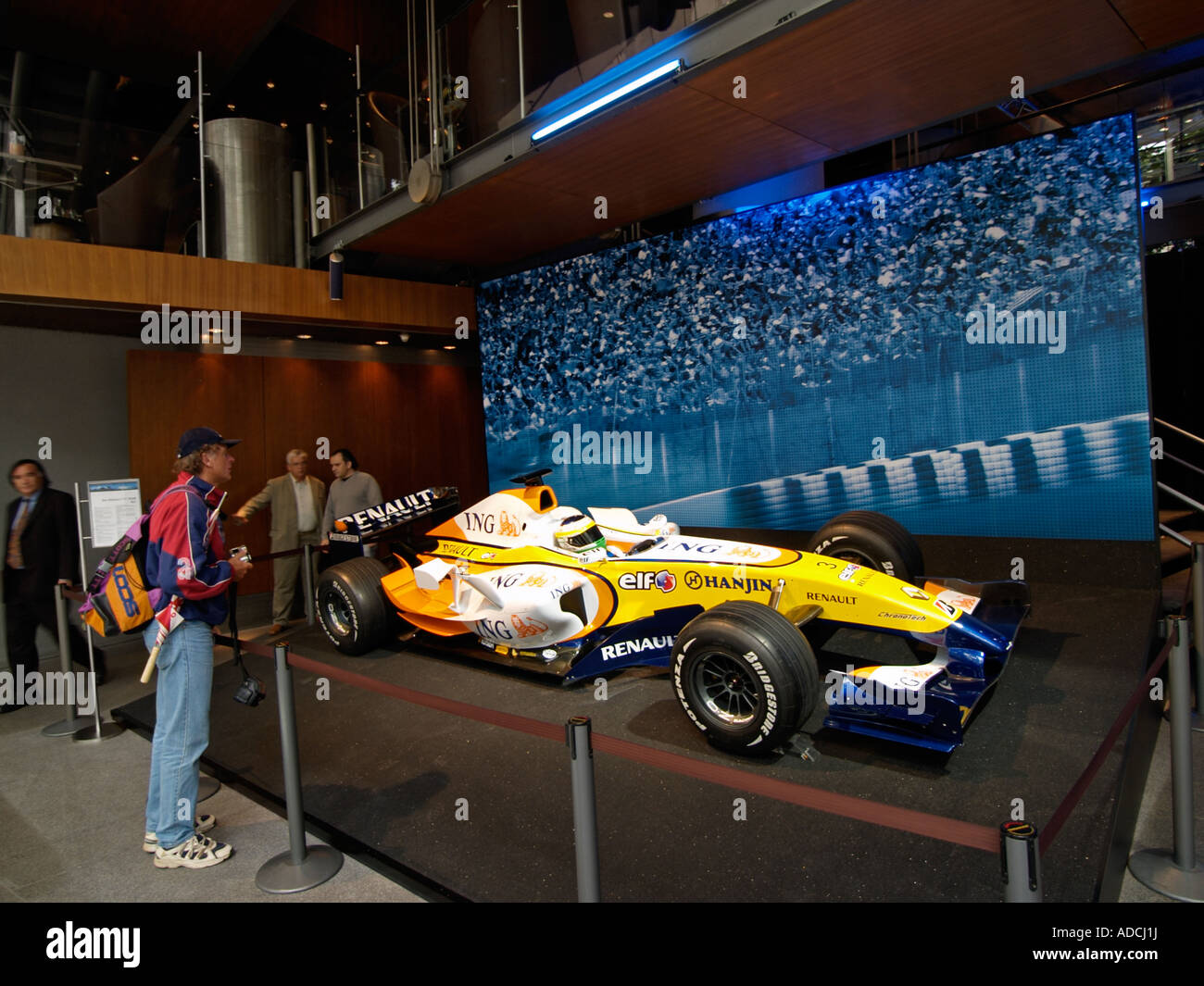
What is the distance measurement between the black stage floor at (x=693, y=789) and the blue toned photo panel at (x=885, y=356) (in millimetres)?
1453

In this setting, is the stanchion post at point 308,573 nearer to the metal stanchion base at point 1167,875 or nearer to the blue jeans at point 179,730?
the blue jeans at point 179,730

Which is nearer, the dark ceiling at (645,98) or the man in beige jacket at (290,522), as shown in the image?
the dark ceiling at (645,98)

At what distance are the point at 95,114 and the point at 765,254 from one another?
8.28 m

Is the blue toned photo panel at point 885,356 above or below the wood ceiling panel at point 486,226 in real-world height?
below

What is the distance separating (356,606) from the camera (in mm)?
5656

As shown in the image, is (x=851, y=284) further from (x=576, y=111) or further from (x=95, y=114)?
(x=95, y=114)

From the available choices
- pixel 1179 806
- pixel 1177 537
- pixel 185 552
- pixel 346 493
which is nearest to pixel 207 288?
pixel 346 493

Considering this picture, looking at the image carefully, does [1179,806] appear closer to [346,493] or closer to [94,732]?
[94,732]

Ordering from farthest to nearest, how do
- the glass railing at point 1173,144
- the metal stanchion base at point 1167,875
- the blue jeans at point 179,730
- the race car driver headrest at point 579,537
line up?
1. the glass railing at point 1173,144
2. the race car driver headrest at point 579,537
3. the blue jeans at point 179,730
4. the metal stanchion base at point 1167,875

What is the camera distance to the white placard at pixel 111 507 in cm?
568

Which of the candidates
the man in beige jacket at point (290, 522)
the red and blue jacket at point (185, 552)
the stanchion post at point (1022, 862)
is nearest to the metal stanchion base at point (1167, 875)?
the stanchion post at point (1022, 862)

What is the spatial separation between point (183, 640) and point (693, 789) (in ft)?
7.54
